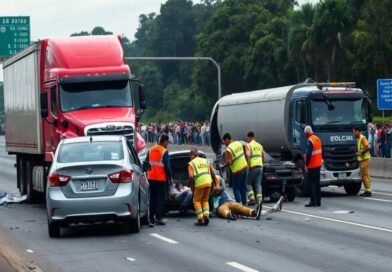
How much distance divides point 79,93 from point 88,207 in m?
6.90

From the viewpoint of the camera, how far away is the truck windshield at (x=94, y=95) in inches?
962

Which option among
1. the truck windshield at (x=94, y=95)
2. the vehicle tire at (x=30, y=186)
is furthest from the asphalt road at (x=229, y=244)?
the vehicle tire at (x=30, y=186)

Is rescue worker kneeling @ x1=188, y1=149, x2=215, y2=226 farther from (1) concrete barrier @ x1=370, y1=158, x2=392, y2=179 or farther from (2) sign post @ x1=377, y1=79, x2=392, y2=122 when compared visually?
(2) sign post @ x1=377, y1=79, x2=392, y2=122

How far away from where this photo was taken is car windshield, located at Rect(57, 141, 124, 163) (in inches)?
737

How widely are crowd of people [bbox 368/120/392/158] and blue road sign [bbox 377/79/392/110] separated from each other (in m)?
0.98

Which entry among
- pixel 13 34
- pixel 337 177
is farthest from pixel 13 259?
pixel 13 34

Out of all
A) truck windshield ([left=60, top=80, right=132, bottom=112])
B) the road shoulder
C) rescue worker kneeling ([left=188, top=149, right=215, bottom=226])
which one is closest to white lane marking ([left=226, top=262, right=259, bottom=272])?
the road shoulder

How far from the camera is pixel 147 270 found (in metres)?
14.1

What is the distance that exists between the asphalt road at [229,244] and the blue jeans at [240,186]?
1100mm

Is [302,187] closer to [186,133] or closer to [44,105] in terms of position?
[44,105]

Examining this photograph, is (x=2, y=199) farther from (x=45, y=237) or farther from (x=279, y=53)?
(x=279, y=53)

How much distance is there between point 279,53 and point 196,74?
15.9 m

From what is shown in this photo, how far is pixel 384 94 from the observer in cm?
3956

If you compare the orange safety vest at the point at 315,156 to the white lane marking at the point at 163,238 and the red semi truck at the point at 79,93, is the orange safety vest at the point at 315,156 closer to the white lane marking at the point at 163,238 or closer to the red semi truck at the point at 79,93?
the red semi truck at the point at 79,93
